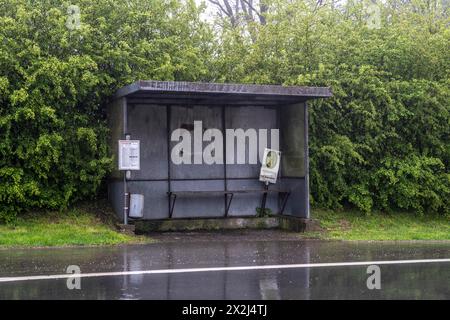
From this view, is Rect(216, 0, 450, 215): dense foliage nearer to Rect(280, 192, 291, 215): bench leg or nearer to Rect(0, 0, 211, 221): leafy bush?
Rect(280, 192, 291, 215): bench leg

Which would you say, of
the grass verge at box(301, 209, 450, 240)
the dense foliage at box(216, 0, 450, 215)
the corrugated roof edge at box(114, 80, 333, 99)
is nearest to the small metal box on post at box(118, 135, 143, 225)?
the corrugated roof edge at box(114, 80, 333, 99)

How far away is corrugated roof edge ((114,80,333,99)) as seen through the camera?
1295 cm

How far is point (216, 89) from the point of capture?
13.6 m

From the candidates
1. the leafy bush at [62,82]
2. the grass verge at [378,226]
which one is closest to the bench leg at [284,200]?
the grass verge at [378,226]

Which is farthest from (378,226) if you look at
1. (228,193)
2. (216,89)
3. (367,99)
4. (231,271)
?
(231,271)

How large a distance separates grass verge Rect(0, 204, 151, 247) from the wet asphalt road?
0.58 metres

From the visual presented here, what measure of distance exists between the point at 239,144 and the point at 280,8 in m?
5.25

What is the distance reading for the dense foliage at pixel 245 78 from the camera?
13688mm

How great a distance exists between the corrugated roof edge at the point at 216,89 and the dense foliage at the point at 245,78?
1.42 meters

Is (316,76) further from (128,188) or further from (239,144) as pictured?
(128,188)

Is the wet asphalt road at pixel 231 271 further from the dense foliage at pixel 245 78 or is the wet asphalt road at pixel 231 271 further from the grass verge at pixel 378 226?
the dense foliage at pixel 245 78

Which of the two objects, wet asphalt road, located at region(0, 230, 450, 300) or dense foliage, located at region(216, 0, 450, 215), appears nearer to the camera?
wet asphalt road, located at region(0, 230, 450, 300)

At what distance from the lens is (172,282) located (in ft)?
28.5
